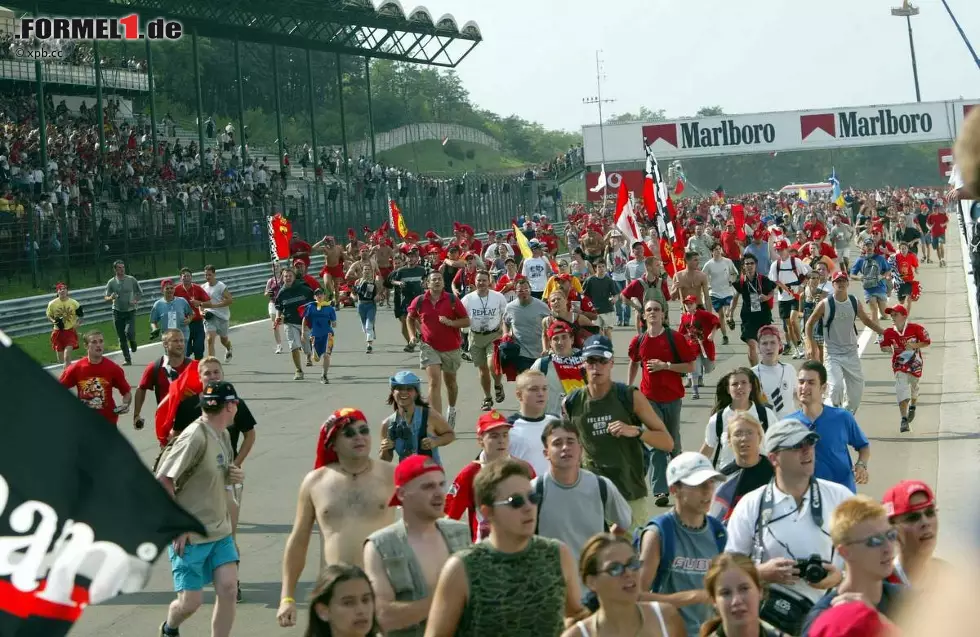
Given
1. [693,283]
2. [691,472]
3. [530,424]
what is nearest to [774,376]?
[530,424]

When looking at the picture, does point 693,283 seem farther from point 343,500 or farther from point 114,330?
point 114,330

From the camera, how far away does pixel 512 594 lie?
548cm

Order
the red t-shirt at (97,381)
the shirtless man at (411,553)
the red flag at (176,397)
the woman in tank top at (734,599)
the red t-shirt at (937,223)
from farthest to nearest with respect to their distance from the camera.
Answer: the red t-shirt at (937,223), the red t-shirt at (97,381), the red flag at (176,397), the shirtless man at (411,553), the woman in tank top at (734,599)

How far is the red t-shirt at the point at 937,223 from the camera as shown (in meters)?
40.9

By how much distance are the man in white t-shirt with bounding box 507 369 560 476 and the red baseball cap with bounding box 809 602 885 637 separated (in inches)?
191

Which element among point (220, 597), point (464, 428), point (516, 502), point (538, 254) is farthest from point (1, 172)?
point (516, 502)

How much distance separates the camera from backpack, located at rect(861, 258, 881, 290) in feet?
77.5

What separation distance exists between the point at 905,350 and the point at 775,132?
57.8 m

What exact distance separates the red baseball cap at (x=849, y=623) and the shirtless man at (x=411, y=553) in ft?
7.65

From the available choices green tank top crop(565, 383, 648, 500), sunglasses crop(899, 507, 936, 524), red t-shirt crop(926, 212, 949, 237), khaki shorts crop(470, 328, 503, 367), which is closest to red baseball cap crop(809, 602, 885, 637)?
sunglasses crop(899, 507, 936, 524)

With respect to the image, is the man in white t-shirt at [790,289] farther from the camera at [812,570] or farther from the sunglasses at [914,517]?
the sunglasses at [914,517]

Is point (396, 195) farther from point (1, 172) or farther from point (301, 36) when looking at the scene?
point (1, 172)

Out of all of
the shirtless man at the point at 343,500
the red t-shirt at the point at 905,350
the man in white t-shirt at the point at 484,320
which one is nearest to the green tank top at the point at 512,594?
the shirtless man at the point at 343,500

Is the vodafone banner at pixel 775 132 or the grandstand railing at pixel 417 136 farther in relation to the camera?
the grandstand railing at pixel 417 136
